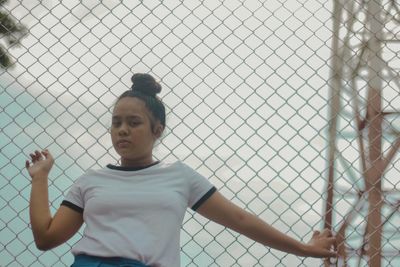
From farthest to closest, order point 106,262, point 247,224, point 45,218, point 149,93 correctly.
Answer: point 149,93, point 247,224, point 45,218, point 106,262

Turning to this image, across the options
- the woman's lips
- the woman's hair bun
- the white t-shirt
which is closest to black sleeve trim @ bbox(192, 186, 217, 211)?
the white t-shirt

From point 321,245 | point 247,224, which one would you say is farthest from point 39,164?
point 321,245

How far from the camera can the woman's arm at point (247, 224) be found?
237 centimetres

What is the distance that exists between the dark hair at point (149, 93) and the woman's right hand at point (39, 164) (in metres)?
0.36

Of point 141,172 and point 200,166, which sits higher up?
point 200,166

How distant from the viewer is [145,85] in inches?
98.8

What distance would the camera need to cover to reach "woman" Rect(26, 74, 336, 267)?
7.04 feet

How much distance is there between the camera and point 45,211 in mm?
2262

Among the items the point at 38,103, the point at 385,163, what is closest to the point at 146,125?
the point at 38,103

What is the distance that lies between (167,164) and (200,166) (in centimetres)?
70

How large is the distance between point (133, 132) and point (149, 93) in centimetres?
24

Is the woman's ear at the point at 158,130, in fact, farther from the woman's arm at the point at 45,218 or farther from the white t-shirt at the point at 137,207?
the woman's arm at the point at 45,218

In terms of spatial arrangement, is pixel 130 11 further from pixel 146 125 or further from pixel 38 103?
pixel 146 125

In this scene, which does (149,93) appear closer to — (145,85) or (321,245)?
(145,85)
